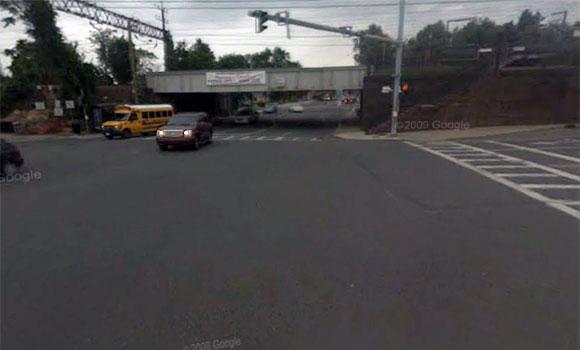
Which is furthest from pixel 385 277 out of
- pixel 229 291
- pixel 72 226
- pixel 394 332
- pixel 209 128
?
pixel 209 128

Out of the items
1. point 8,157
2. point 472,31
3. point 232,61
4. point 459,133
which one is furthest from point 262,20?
point 232,61

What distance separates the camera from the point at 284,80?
3278cm

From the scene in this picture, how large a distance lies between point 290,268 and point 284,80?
99.5 feet

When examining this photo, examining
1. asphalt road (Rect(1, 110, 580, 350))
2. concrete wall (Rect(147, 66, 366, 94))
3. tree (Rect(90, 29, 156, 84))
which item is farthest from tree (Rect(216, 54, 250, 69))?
asphalt road (Rect(1, 110, 580, 350))

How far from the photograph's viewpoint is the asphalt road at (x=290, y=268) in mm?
3062

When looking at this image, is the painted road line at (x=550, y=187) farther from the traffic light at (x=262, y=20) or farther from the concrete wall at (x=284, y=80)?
the concrete wall at (x=284, y=80)

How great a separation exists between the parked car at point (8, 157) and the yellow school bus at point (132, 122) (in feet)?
45.0

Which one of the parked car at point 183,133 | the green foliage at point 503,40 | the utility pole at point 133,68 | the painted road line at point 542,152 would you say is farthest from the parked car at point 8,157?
the utility pole at point 133,68

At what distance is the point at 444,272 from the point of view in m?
4.08

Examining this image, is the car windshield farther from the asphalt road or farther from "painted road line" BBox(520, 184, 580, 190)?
"painted road line" BBox(520, 184, 580, 190)

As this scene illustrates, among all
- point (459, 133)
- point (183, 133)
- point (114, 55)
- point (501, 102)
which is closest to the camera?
point (183, 133)

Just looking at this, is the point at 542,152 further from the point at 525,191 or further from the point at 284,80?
the point at 284,80

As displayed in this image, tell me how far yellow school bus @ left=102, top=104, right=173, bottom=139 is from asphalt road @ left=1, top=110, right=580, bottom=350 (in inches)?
701

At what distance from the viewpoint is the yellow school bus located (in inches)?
968
